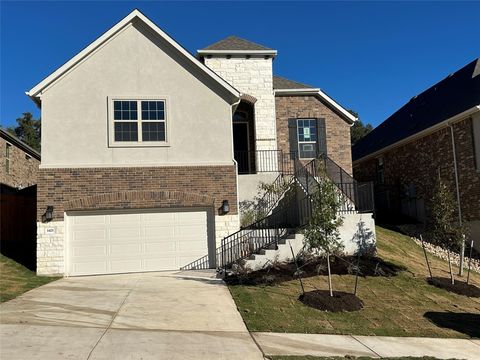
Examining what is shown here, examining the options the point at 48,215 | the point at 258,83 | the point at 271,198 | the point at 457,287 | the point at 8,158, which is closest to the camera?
the point at 457,287

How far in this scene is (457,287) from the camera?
41.5 feet

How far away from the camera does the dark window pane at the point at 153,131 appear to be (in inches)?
615

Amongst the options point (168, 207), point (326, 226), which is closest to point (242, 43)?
point (168, 207)

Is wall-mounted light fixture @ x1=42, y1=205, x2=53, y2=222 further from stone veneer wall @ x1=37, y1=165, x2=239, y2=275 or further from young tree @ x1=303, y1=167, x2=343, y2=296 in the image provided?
young tree @ x1=303, y1=167, x2=343, y2=296

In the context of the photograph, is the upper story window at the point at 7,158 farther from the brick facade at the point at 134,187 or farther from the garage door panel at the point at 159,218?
the garage door panel at the point at 159,218

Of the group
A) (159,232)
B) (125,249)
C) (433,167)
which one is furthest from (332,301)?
(433,167)

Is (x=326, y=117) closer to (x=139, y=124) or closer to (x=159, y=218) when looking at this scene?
(x=139, y=124)

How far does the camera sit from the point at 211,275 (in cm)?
1403

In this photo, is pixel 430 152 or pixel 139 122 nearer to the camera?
pixel 139 122

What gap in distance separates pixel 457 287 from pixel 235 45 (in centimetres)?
1378

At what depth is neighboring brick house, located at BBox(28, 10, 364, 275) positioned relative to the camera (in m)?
14.9

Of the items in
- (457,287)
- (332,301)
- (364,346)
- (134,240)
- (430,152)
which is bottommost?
(364,346)

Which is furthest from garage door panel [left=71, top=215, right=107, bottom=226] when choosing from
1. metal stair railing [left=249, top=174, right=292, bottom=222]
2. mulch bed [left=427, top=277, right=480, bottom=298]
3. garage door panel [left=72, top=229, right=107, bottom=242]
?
mulch bed [left=427, top=277, right=480, bottom=298]

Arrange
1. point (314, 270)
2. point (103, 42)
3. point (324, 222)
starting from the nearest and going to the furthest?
point (324, 222) < point (314, 270) < point (103, 42)
